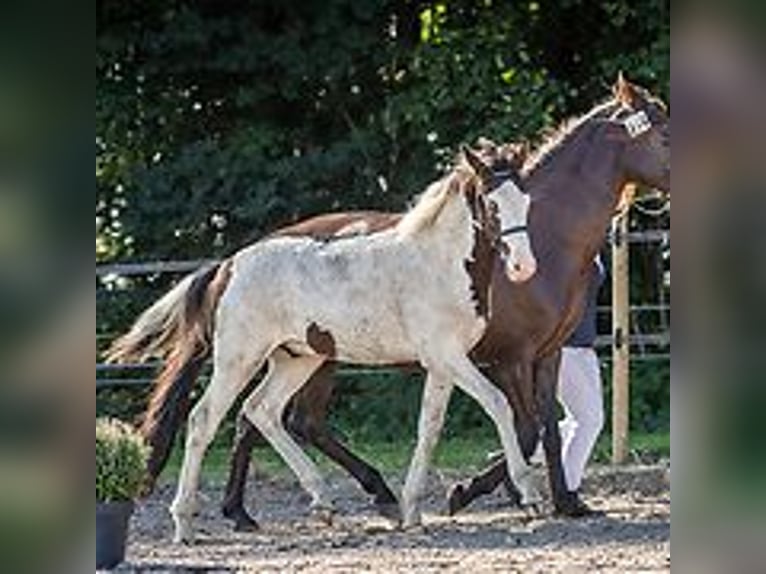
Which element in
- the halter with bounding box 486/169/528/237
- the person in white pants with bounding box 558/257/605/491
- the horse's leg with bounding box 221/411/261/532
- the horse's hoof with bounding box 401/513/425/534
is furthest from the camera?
the person in white pants with bounding box 558/257/605/491

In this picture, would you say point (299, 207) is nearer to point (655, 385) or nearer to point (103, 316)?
point (103, 316)

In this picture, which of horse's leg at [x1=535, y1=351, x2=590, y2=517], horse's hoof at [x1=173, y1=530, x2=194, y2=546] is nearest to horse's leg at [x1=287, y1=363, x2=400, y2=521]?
horse's leg at [x1=535, y1=351, x2=590, y2=517]

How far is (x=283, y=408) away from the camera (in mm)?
6375

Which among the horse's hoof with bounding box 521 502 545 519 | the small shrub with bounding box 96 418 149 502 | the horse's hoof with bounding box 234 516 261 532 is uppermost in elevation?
the small shrub with bounding box 96 418 149 502

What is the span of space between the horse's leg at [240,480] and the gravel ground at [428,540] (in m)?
0.07

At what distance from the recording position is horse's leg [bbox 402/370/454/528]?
586 centimetres

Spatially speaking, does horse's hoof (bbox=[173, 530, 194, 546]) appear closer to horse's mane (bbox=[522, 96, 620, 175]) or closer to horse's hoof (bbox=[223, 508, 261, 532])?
horse's hoof (bbox=[223, 508, 261, 532])

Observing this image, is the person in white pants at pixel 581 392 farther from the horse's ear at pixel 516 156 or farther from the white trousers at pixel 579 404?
the horse's ear at pixel 516 156

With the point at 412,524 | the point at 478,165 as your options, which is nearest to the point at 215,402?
the point at 412,524

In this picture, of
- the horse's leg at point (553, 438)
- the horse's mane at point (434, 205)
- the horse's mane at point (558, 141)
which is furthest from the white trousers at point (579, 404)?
the horse's mane at point (434, 205)

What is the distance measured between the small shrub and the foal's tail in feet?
4.53
